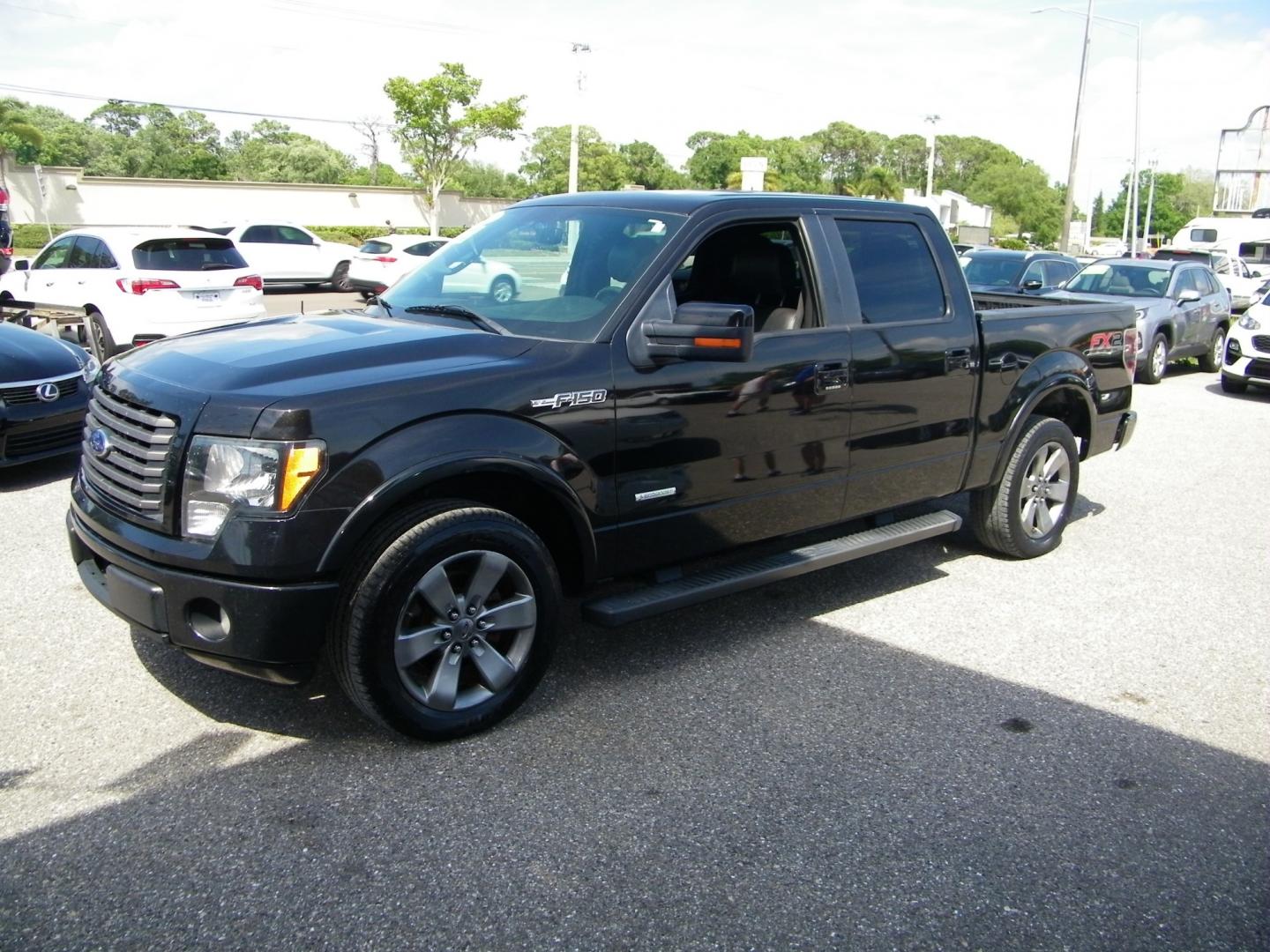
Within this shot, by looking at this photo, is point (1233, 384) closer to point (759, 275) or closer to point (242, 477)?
point (759, 275)

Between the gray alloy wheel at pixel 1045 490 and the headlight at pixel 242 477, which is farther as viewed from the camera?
the gray alloy wheel at pixel 1045 490

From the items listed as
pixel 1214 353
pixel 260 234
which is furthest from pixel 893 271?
pixel 260 234

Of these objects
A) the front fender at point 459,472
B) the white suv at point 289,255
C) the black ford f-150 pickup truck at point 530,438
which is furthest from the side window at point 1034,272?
the white suv at point 289,255

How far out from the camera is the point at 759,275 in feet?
16.2

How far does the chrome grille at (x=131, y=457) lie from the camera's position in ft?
11.4

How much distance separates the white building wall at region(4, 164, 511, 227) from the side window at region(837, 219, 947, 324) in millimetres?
35003

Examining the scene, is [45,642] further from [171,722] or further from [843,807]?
[843,807]

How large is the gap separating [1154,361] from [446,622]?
44.3ft

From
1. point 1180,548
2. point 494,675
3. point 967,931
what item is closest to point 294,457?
point 494,675

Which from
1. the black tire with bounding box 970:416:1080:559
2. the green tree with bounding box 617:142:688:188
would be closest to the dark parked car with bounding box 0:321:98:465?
the black tire with bounding box 970:416:1080:559

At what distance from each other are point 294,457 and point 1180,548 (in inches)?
219

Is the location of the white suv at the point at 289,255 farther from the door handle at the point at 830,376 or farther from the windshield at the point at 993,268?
the door handle at the point at 830,376

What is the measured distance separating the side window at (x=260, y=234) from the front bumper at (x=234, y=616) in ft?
74.1

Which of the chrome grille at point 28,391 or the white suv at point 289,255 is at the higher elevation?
the white suv at point 289,255
